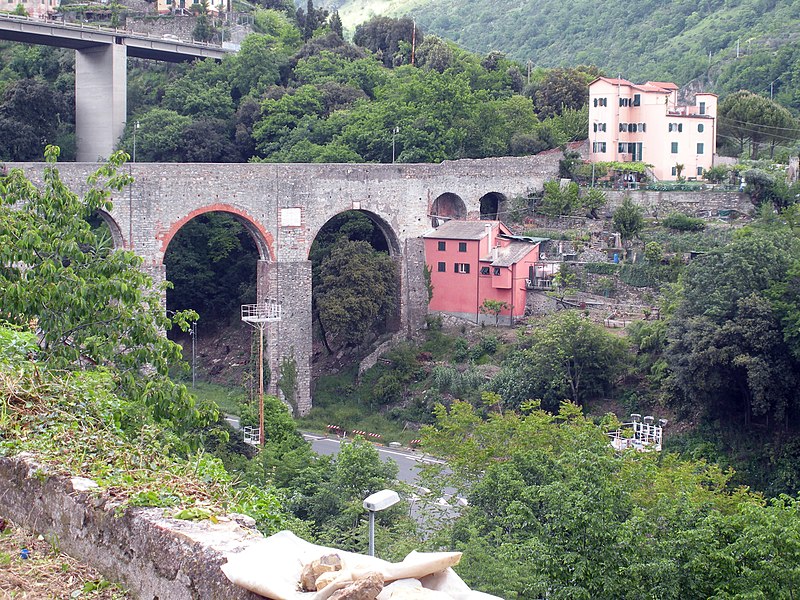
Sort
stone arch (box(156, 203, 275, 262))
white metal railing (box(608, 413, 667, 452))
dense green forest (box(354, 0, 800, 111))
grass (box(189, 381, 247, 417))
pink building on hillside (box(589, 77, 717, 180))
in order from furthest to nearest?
dense green forest (box(354, 0, 800, 111)) < pink building on hillside (box(589, 77, 717, 180)) < grass (box(189, 381, 247, 417)) < stone arch (box(156, 203, 275, 262)) < white metal railing (box(608, 413, 667, 452))

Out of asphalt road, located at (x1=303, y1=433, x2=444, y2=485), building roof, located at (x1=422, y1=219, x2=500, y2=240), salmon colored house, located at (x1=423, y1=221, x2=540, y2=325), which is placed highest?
building roof, located at (x1=422, y1=219, x2=500, y2=240)

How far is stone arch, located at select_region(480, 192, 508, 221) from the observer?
38.4 metres

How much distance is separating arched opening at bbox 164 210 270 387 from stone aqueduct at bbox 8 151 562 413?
344cm

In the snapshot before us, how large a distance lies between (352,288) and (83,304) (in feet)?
68.2

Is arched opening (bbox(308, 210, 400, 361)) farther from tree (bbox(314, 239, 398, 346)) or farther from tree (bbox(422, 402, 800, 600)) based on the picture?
tree (bbox(422, 402, 800, 600))

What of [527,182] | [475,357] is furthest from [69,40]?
[475,357]

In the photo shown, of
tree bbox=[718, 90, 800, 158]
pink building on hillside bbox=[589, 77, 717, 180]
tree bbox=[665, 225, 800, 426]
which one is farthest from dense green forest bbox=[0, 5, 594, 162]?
tree bbox=[665, 225, 800, 426]

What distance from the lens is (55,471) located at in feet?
22.3

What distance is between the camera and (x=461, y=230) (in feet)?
114

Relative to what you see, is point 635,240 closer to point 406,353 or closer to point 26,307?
point 406,353

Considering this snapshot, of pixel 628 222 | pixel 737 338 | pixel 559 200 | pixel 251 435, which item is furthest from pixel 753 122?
pixel 251 435

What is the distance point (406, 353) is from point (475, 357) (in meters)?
2.08

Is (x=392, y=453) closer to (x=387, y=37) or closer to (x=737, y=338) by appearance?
(x=737, y=338)

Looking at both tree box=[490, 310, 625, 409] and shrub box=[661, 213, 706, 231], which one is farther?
shrub box=[661, 213, 706, 231]
